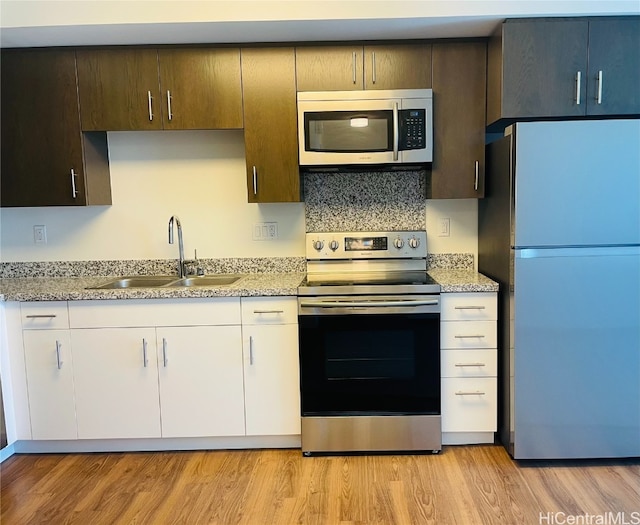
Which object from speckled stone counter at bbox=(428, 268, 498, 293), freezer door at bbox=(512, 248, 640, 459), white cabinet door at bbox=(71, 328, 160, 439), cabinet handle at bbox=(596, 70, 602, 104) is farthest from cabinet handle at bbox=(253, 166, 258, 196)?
cabinet handle at bbox=(596, 70, 602, 104)

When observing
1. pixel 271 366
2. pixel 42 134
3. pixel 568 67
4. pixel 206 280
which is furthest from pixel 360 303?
pixel 42 134

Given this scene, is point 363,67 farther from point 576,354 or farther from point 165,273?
point 576,354

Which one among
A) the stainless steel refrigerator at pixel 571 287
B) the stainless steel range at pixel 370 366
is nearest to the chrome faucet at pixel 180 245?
the stainless steel range at pixel 370 366

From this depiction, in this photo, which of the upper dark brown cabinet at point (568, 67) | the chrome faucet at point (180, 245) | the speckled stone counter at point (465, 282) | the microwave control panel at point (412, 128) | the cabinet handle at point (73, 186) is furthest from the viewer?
the chrome faucet at point (180, 245)

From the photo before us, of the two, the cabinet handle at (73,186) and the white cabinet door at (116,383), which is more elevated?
the cabinet handle at (73,186)

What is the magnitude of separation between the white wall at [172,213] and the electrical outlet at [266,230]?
26 mm

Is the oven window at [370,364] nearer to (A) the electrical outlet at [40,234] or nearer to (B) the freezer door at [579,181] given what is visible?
(B) the freezer door at [579,181]

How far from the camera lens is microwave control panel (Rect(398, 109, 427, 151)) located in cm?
242

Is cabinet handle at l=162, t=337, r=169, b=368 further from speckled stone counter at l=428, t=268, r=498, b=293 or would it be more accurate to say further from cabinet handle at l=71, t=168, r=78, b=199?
speckled stone counter at l=428, t=268, r=498, b=293

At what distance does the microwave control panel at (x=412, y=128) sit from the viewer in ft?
7.94

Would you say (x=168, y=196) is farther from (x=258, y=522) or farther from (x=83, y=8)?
(x=258, y=522)

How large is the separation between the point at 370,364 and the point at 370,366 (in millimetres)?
11

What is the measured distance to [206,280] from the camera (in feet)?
9.14

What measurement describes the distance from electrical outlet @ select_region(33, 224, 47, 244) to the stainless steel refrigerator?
2.64 metres
